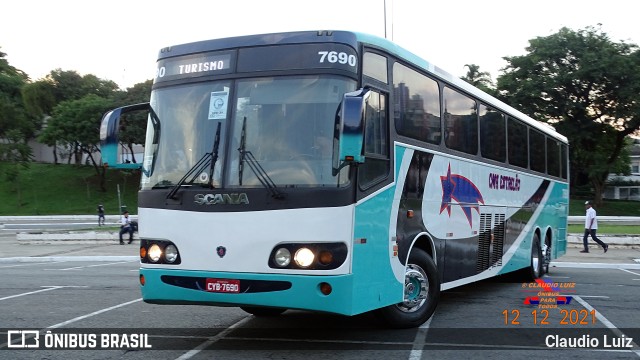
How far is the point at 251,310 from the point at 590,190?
6364 cm

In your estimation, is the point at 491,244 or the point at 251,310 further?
the point at 491,244

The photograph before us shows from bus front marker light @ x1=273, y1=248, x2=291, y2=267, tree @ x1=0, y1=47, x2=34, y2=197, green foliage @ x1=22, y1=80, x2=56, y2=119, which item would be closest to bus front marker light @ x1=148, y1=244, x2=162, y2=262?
bus front marker light @ x1=273, y1=248, x2=291, y2=267

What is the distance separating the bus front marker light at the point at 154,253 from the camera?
718 cm

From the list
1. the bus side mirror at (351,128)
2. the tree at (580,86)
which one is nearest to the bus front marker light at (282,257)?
the bus side mirror at (351,128)

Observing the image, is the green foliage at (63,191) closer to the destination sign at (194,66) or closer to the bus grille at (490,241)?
the bus grille at (490,241)

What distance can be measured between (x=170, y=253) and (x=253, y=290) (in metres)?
1.05

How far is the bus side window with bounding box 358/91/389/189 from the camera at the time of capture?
277 inches

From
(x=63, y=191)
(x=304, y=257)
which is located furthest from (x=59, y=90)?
(x=304, y=257)

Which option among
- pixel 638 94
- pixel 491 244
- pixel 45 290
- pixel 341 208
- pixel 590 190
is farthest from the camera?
pixel 590 190

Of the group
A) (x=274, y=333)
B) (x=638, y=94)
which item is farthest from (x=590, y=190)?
(x=274, y=333)

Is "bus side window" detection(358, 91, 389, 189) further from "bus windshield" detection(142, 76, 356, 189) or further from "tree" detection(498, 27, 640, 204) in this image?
"tree" detection(498, 27, 640, 204)

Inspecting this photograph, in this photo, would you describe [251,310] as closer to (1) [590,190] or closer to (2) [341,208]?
(2) [341,208]

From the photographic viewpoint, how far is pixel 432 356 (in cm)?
692

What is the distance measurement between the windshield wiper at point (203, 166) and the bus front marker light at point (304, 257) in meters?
1.16
